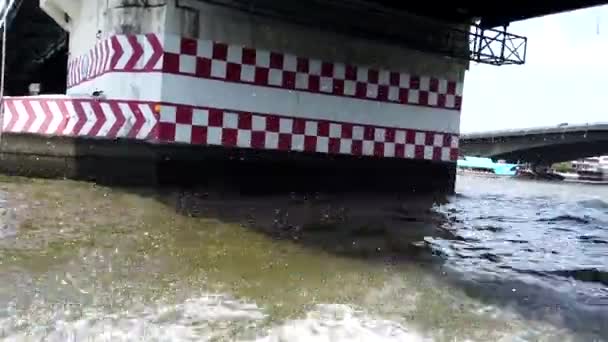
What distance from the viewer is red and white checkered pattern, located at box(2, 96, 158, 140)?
547 cm

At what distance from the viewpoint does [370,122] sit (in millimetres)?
7105

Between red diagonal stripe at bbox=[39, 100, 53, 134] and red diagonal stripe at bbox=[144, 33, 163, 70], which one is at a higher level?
red diagonal stripe at bbox=[144, 33, 163, 70]

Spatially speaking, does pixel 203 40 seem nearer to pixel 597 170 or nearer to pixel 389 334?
pixel 389 334

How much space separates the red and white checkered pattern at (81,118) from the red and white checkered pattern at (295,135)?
0.23 meters

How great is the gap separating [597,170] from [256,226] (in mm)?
45409

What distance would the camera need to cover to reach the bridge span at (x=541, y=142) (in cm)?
2838

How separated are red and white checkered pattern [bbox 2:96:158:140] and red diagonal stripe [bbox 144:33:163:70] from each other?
1.29 feet

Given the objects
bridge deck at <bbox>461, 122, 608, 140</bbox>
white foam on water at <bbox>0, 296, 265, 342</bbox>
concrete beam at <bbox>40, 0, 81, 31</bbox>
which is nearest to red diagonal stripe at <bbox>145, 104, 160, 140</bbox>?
concrete beam at <bbox>40, 0, 81, 31</bbox>

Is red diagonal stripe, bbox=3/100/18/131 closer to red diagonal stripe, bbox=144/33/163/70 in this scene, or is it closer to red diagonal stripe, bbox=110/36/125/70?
red diagonal stripe, bbox=110/36/125/70

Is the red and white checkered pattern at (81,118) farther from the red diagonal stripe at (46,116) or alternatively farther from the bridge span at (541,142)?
the bridge span at (541,142)

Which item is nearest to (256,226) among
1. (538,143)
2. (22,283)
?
(22,283)

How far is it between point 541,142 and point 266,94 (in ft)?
88.2

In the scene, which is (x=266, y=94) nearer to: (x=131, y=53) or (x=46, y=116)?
(x=131, y=53)

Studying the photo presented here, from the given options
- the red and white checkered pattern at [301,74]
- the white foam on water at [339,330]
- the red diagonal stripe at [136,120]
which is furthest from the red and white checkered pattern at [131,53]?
the white foam on water at [339,330]
